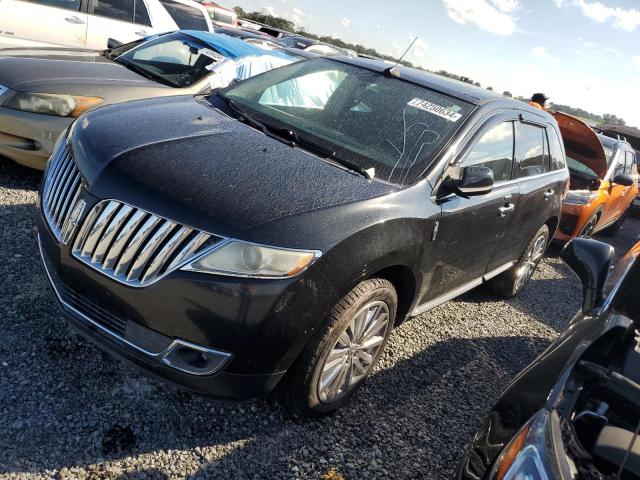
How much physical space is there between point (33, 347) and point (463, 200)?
2503 mm

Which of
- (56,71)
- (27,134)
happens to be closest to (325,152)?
(27,134)

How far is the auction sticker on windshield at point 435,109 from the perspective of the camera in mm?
3137

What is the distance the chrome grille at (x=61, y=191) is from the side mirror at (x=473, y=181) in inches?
76.7

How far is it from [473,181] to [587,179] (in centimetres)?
510

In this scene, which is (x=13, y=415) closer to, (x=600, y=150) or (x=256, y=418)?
(x=256, y=418)

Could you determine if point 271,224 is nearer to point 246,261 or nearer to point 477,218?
point 246,261

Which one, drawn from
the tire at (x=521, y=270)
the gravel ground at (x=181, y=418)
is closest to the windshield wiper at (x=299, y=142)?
the gravel ground at (x=181, y=418)

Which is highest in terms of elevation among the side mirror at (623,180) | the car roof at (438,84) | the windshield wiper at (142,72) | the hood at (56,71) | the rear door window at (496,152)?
the car roof at (438,84)

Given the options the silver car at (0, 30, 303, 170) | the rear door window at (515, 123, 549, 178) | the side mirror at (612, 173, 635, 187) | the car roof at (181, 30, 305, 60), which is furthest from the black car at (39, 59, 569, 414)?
the side mirror at (612, 173, 635, 187)

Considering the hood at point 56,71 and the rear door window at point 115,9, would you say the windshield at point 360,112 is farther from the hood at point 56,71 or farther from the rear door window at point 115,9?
the rear door window at point 115,9

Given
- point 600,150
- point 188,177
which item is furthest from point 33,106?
point 600,150

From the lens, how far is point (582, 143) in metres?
6.95

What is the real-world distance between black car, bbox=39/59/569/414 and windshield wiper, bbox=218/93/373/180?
0.05 feet

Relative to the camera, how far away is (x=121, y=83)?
4520mm
